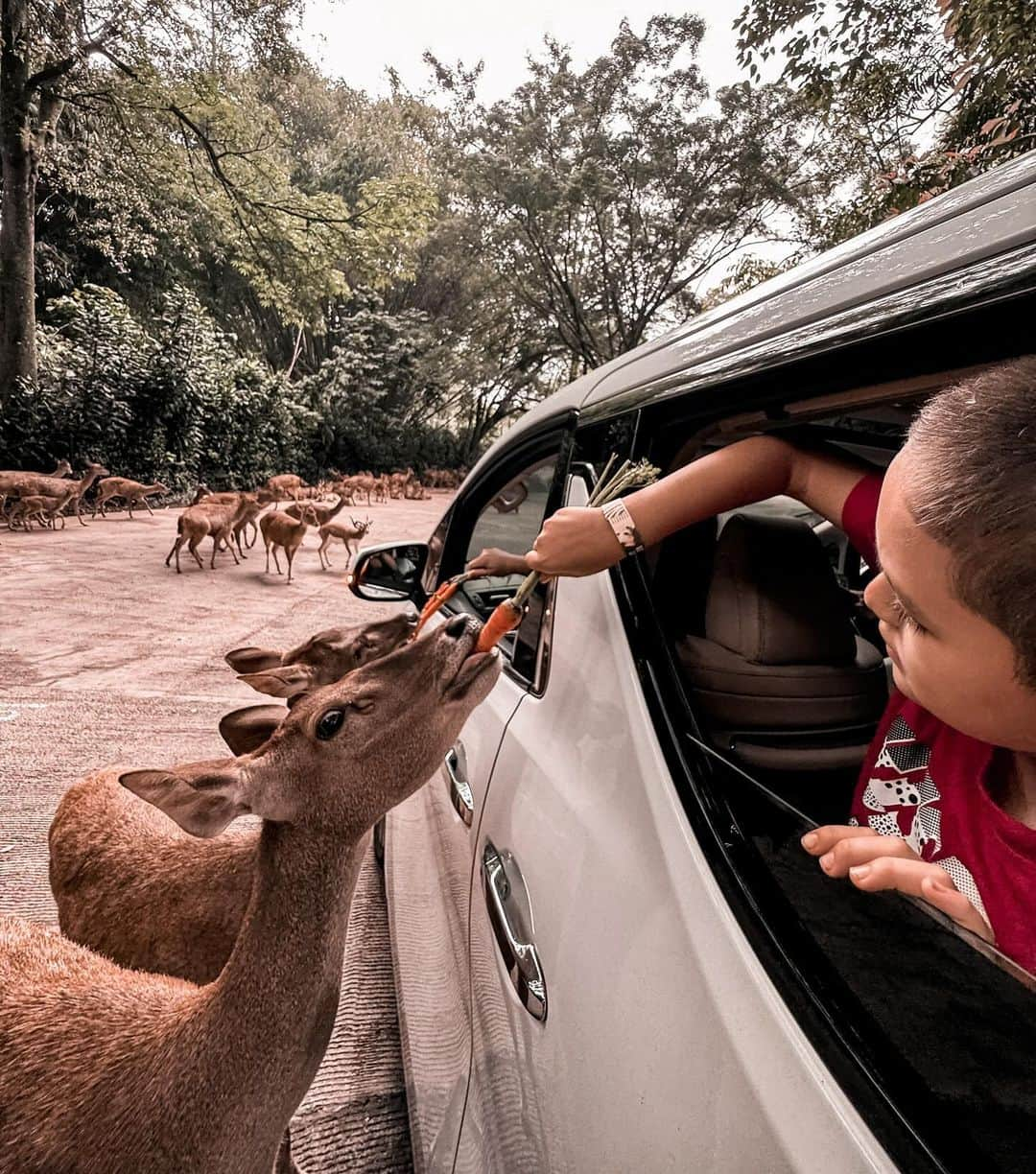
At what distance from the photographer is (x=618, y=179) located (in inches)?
698

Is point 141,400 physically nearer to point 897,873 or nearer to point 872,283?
point 872,283

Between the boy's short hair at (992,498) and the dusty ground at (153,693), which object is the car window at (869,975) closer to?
the boy's short hair at (992,498)

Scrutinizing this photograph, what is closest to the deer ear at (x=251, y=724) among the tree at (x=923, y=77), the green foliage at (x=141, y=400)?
the tree at (x=923, y=77)

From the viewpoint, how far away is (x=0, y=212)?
14977 mm

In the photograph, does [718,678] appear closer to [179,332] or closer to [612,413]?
[612,413]

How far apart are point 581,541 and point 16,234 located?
1815 cm

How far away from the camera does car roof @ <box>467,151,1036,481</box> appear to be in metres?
0.73

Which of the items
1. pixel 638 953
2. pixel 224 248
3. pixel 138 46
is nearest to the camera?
pixel 638 953

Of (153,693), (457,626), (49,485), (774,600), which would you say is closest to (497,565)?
(457,626)

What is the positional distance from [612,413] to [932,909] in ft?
3.40

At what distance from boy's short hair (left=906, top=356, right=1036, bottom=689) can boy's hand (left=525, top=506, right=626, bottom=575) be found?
59 centimetres

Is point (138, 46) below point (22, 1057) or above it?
above

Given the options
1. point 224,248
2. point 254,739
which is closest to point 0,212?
point 224,248

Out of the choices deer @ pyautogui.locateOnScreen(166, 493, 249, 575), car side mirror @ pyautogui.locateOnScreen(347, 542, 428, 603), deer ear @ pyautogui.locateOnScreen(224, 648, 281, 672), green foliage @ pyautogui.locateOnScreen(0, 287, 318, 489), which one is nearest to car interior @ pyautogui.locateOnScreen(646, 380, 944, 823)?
deer ear @ pyautogui.locateOnScreen(224, 648, 281, 672)
